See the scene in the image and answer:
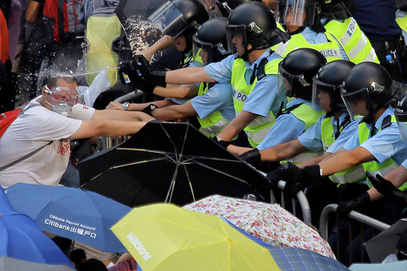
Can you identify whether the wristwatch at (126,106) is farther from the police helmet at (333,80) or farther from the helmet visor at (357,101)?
the helmet visor at (357,101)

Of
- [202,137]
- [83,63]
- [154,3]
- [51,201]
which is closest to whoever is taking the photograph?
[51,201]

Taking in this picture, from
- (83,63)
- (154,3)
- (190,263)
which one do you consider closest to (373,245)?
(190,263)

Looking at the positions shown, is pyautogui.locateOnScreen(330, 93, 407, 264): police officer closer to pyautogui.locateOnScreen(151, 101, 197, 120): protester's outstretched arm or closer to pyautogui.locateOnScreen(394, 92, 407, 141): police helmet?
pyautogui.locateOnScreen(394, 92, 407, 141): police helmet

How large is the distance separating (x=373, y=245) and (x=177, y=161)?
186 cm

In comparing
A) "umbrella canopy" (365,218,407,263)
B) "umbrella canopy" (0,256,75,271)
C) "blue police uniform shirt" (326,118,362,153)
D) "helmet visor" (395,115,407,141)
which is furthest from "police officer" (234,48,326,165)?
"umbrella canopy" (0,256,75,271)

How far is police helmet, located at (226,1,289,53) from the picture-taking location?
6.50m

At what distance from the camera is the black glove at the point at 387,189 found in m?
4.86

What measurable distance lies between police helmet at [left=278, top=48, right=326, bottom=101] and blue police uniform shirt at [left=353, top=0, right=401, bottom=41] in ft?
A: 6.18

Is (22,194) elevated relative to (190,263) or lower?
lower

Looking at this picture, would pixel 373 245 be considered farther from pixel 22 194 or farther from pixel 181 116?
pixel 181 116

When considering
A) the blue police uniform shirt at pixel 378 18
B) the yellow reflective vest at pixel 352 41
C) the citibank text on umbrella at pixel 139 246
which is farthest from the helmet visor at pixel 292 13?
the citibank text on umbrella at pixel 139 246

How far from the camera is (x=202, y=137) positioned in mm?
4992

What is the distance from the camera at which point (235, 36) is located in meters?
6.54

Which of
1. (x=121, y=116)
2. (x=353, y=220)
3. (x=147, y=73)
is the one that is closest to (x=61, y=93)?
(x=121, y=116)
